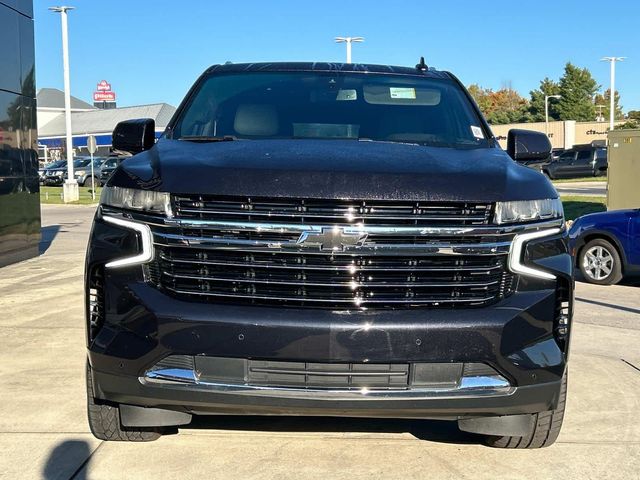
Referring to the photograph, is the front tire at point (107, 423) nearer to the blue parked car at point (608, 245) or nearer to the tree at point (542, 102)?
the blue parked car at point (608, 245)

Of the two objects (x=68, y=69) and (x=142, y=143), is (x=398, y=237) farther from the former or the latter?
(x=68, y=69)

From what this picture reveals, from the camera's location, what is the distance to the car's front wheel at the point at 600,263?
1027cm

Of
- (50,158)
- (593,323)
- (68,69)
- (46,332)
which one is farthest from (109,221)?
(50,158)

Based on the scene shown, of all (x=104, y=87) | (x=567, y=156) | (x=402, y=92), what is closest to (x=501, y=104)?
(x=104, y=87)

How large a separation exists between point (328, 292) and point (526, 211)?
Result: 955mm

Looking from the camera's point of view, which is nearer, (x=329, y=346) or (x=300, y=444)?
(x=329, y=346)

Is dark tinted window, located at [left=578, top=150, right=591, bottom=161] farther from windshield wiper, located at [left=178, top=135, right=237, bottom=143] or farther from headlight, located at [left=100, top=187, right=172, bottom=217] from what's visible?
headlight, located at [left=100, top=187, right=172, bottom=217]

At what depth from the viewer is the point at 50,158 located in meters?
79.7

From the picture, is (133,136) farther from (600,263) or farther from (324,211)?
(600,263)

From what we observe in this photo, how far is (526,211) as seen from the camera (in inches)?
136

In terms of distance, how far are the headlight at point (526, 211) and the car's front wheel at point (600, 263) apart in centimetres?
723

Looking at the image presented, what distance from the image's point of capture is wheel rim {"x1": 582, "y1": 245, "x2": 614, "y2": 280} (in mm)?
10359

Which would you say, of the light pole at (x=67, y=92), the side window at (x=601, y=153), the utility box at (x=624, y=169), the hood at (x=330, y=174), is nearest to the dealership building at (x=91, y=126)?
the light pole at (x=67, y=92)

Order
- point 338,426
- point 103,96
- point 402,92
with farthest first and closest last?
1. point 103,96
2. point 402,92
3. point 338,426
